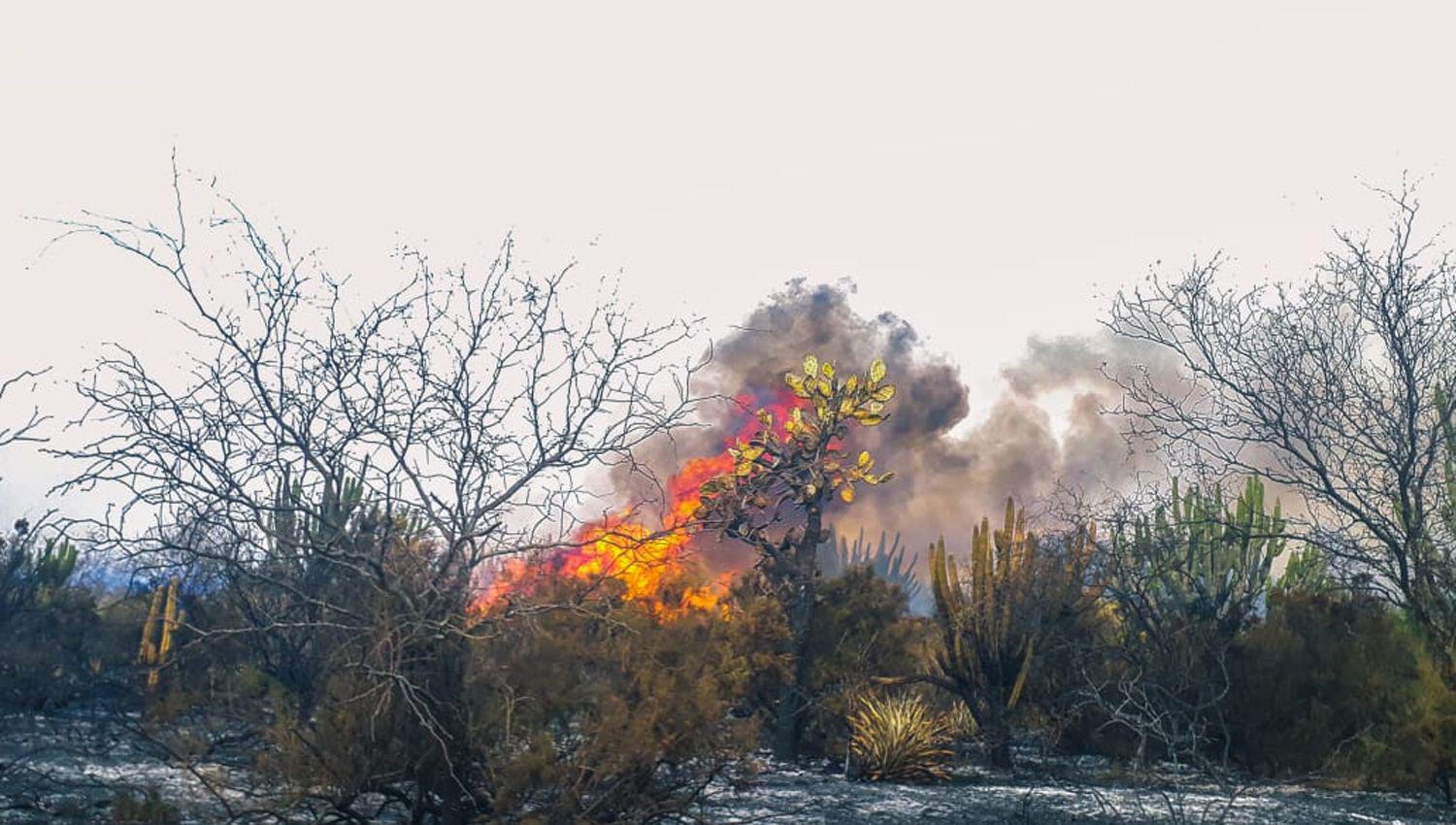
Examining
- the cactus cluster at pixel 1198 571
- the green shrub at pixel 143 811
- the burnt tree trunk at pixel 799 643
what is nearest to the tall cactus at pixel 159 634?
the burnt tree trunk at pixel 799 643

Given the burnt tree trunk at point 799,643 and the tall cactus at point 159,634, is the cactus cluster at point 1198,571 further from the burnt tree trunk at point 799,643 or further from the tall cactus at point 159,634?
the tall cactus at point 159,634

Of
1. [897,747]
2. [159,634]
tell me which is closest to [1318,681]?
[897,747]

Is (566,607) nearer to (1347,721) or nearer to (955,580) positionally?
(955,580)

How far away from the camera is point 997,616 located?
15.1 m

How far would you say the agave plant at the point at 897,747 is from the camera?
12484 mm

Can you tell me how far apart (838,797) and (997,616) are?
5006mm

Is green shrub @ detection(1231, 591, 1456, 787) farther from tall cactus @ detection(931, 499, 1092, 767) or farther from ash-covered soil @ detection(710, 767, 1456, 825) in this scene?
tall cactus @ detection(931, 499, 1092, 767)

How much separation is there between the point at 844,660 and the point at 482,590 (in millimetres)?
8457

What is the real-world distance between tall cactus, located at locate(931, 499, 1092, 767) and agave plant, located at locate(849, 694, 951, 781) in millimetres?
1726

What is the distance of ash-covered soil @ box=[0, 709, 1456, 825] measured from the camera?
8.47 m

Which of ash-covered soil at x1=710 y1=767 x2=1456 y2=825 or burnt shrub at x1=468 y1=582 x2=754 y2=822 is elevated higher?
burnt shrub at x1=468 y1=582 x2=754 y2=822

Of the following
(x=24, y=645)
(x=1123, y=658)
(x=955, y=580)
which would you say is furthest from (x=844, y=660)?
(x=24, y=645)

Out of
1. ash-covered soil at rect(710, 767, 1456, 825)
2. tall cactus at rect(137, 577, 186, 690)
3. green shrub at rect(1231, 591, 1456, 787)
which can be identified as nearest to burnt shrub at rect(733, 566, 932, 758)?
ash-covered soil at rect(710, 767, 1456, 825)

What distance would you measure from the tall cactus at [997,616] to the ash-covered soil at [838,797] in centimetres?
118
